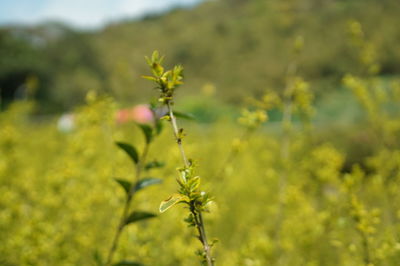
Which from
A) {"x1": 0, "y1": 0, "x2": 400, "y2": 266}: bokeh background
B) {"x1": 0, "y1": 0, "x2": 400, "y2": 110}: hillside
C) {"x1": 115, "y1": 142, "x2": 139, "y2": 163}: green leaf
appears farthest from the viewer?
{"x1": 0, "y1": 0, "x2": 400, "y2": 110}: hillside

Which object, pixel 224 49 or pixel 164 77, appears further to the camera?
pixel 224 49

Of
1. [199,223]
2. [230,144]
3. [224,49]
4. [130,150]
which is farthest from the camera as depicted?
[224,49]

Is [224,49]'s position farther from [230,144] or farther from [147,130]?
[147,130]

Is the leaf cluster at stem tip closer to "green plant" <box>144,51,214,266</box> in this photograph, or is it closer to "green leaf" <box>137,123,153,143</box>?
"green plant" <box>144,51,214,266</box>

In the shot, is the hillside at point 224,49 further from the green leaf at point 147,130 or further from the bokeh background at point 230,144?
the green leaf at point 147,130

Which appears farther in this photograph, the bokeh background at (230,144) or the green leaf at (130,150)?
the bokeh background at (230,144)

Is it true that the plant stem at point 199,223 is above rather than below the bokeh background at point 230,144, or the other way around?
below

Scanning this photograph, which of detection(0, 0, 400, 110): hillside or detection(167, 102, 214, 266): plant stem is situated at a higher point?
detection(0, 0, 400, 110): hillside

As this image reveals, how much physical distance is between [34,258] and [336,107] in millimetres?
12891

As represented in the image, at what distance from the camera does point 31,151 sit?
5977 mm

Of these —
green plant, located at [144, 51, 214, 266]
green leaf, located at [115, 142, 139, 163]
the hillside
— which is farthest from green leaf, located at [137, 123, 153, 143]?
the hillside

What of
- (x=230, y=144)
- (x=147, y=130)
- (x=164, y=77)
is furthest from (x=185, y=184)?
(x=230, y=144)

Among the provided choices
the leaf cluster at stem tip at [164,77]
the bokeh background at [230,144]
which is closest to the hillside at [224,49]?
the bokeh background at [230,144]

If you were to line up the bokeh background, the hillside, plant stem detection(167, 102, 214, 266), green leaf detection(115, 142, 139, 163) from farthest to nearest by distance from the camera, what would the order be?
the hillside < the bokeh background < green leaf detection(115, 142, 139, 163) < plant stem detection(167, 102, 214, 266)
